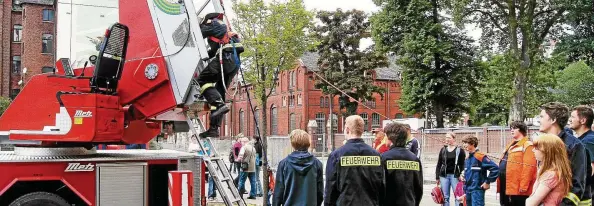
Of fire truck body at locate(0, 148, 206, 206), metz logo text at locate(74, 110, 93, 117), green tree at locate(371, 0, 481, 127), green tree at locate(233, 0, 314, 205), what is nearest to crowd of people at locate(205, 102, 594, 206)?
fire truck body at locate(0, 148, 206, 206)

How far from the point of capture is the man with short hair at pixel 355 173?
21.1 ft

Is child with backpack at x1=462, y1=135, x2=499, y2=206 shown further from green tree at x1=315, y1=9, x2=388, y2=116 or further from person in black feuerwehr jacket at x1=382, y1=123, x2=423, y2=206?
green tree at x1=315, y1=9, x2=388, y2=116

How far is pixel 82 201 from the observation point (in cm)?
771

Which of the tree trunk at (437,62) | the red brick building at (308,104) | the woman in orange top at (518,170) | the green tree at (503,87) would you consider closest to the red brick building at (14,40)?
the red brick building at (308,104)

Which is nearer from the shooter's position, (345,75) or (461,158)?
(461,158)

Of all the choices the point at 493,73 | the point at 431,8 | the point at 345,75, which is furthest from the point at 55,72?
the point at 345,75

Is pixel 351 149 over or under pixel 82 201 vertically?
over

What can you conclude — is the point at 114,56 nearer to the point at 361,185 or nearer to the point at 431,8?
the point at 361,185

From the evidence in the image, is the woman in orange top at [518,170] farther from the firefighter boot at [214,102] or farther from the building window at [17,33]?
the building window at [17,33]

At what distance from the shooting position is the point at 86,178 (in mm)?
7629

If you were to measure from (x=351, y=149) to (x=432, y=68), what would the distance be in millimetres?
40950

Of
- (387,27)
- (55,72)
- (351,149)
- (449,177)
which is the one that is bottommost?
(449,177)

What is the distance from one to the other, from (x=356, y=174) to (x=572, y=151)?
2.12m

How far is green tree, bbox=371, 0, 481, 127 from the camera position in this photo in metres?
44.5
